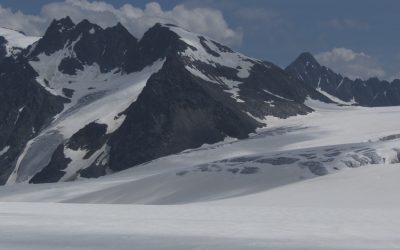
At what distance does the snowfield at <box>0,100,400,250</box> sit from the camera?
25.6 meters

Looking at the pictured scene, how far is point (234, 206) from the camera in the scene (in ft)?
138

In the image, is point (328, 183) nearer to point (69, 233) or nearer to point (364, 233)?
point (364, 233)

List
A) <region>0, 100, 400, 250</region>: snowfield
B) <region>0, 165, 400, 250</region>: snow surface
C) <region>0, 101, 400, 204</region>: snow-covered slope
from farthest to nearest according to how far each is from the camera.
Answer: <region>0, 101, 400, 204</region>: snow-covered slope
<region>0, 100, 400, 250</region>: snowfield
<region>0, 165, 400, 250</region>: snow surface

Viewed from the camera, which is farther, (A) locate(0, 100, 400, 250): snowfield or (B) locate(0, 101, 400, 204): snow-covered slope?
(B) locate(0, 101, 400, 204): snow-covered slope

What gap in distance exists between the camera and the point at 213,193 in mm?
81250

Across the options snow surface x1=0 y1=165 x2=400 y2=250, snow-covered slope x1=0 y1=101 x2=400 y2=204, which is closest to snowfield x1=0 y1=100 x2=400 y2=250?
snow surface x1=0 y1=165 x2=400 y2=250

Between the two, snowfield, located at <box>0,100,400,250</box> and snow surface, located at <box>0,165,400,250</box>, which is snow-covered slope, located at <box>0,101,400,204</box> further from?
snow surface, located at <box>0,165,400,250</box>

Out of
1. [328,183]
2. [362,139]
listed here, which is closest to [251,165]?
[328,183]

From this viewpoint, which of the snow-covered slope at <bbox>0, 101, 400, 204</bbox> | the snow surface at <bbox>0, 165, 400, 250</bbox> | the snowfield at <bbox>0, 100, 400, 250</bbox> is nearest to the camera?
the snow surface at <bbox>0, 165, 400, 250</bbox>

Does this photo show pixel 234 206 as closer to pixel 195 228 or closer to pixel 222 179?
pixel 195 228

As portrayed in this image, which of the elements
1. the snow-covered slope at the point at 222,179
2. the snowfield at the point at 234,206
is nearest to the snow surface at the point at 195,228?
the snowfield at the point at 234,206

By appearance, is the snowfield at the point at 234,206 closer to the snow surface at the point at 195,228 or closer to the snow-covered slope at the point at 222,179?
the snow surface at the point at 195,228

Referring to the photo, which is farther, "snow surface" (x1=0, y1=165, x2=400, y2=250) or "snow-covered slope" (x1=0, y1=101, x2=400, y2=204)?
"snow-covered slope" (x1=0, y1=101, x2=400, y2=204)

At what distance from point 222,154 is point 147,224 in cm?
12169
